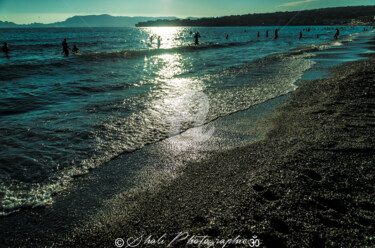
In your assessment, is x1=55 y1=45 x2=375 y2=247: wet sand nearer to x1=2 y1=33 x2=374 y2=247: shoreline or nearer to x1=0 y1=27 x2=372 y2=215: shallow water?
x1=2 y1=33 x2=374 y2=247: shoreline

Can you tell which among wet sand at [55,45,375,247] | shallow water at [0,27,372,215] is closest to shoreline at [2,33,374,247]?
wet sand at [55,45,375,247]

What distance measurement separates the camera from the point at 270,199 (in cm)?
289

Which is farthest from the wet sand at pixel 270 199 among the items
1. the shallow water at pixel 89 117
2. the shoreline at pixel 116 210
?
the shallow water at pixel 89 117

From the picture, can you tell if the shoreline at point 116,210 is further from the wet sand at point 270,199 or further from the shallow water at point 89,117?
the shallow water at point 89,117

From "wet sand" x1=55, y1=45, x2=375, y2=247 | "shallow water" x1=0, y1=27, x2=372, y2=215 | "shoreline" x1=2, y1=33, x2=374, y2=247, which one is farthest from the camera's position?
"shallow water" x1=0, y1=27, x2=372, y2=215

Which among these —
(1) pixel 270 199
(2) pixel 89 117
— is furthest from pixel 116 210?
(2) pixel 89 117

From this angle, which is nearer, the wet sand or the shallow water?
the wet sand

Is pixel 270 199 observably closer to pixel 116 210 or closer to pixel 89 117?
pixel 116 210

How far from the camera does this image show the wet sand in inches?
94.7

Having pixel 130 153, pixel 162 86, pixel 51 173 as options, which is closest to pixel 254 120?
pixel 130 153

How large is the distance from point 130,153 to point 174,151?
103 centimetres

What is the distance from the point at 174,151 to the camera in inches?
189

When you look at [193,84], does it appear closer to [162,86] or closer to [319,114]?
[162,86]

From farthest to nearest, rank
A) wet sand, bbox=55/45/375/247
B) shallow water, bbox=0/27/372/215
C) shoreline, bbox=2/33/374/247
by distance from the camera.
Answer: shallow water, bbox=0/27/372/215, shoreline, bbox=2/33/374/247, wet sand, bbox=55/45/375/247
